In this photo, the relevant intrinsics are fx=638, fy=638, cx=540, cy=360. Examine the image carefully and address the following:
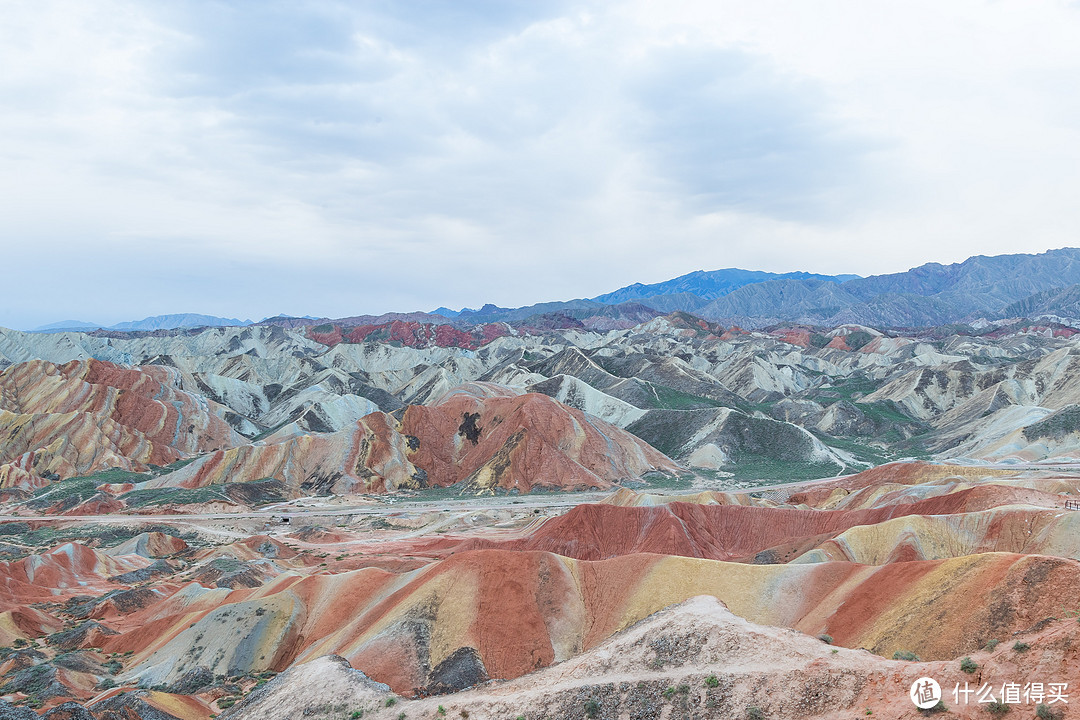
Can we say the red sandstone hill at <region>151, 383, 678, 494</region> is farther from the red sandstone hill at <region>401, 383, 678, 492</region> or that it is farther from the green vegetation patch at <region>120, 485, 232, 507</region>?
the green vegetation patch at <region>120, 485, 232, 507</region>

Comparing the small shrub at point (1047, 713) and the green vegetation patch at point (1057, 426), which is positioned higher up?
the small shrub at point (1047, 713)

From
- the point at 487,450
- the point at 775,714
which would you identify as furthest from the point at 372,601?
the point at 487,450

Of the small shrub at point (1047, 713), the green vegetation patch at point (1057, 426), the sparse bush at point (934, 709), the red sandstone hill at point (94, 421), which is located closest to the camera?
the small shrub at point (1047, 713)

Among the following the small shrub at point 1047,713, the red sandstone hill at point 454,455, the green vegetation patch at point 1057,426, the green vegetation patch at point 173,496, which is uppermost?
the small shrub at point 1047,713

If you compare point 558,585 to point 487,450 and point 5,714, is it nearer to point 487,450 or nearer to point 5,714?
point 5,714

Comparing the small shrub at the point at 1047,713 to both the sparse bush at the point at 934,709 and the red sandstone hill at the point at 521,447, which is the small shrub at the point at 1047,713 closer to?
the sparse bush at the point at 934,709

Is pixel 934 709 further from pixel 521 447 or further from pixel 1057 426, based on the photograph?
pixel 1057 426

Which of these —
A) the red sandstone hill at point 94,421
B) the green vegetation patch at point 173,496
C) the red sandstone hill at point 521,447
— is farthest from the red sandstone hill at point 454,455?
the red sandstone hill at point 94,421

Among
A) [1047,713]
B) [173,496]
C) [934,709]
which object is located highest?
[1047,713]

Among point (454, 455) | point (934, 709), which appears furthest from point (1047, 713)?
point (454, 455)

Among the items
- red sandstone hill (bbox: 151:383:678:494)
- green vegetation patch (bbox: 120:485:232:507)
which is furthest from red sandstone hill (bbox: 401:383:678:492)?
green vegetation patch (bbox: 120:485:232:507)

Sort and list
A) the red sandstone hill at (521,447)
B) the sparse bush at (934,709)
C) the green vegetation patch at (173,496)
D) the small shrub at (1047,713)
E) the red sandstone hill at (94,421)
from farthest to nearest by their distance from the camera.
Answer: the red sandstone hill at (94,421) < the red sandstone hill at (521,447) < the green vegetation patch at (173,496) < the sparse bush at (934,709) < the small shrub at (1047,713)
